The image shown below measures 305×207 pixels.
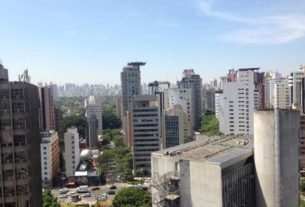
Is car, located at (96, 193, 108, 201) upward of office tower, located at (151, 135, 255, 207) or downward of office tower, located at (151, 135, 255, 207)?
downward

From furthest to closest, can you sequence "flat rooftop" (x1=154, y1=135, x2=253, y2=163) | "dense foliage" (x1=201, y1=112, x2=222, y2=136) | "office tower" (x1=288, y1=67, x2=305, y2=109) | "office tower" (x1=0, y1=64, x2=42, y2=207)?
"dense foliage" (x1=201, y1=112, x2=222, y2=136)
"office tower" (x1=288, y1=67, x2=305, y2=109)
"flat rooftop" (x1=154, y1=135, x2=253, y2=163)
"office tower" (x1=0, y1=64, x2=42, y2=207)

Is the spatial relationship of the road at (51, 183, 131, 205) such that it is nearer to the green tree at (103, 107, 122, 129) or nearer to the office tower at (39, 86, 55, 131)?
the office tower at (39, 86, 55, 131)

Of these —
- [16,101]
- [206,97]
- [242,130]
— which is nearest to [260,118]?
[16,101]

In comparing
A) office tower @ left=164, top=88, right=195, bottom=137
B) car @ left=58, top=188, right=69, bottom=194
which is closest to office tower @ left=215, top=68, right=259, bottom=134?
office tower @ left=164, top=88, right=195, bottom=137

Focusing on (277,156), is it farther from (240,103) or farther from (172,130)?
(240,103)

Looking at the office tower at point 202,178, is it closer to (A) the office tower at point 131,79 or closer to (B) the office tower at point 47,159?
(B) the office tower at point 47,159

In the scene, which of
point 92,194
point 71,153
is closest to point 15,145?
point 92,194

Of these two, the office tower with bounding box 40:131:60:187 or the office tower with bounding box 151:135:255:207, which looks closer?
the office tower with bounding box 151:135:255:207
